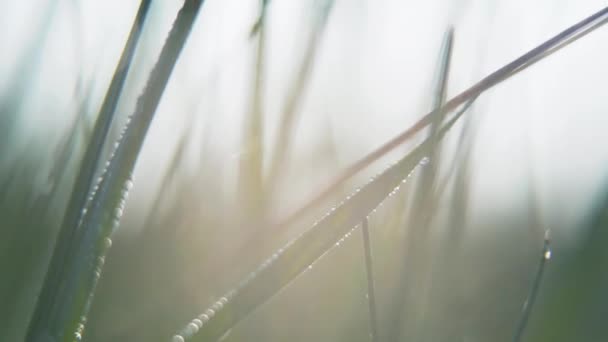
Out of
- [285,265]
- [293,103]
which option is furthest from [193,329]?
[293,103]

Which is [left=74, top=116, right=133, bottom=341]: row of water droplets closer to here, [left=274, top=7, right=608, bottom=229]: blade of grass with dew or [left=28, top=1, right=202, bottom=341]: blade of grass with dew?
[left=28, top=1, right=202, bottom=341]: blade of grass with dew

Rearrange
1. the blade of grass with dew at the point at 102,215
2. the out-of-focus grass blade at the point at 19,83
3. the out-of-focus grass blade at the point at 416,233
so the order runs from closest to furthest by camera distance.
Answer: the blade of grass with dew at the point at 102,215
the out-of-focus grass blade at the point at 416,233
the out-of-focus grass blade at the point at 19,83

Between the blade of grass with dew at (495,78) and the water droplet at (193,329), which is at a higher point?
the blade of grass with dew at (495,78)

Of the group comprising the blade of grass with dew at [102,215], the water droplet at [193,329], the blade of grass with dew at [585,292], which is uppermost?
the blade of grass with dew at [585,292]

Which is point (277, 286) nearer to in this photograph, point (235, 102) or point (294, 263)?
point (294, 263)

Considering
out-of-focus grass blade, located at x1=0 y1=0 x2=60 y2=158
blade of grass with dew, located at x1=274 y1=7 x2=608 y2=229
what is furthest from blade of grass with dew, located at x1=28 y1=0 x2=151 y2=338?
out-of-focus grass blade, located at x1=0 y1=0 x2=60 y2=158

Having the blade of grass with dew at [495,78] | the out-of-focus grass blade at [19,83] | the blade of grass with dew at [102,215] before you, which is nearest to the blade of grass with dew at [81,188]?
the blade of grass with dew at [102,215]

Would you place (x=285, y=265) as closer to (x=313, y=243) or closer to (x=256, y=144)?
(x=313, y=243)

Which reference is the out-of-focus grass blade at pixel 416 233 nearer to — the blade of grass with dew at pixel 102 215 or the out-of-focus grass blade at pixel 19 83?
the blade of grass with dew at pixel 102 215

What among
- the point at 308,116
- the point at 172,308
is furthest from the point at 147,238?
the point at 308,116
